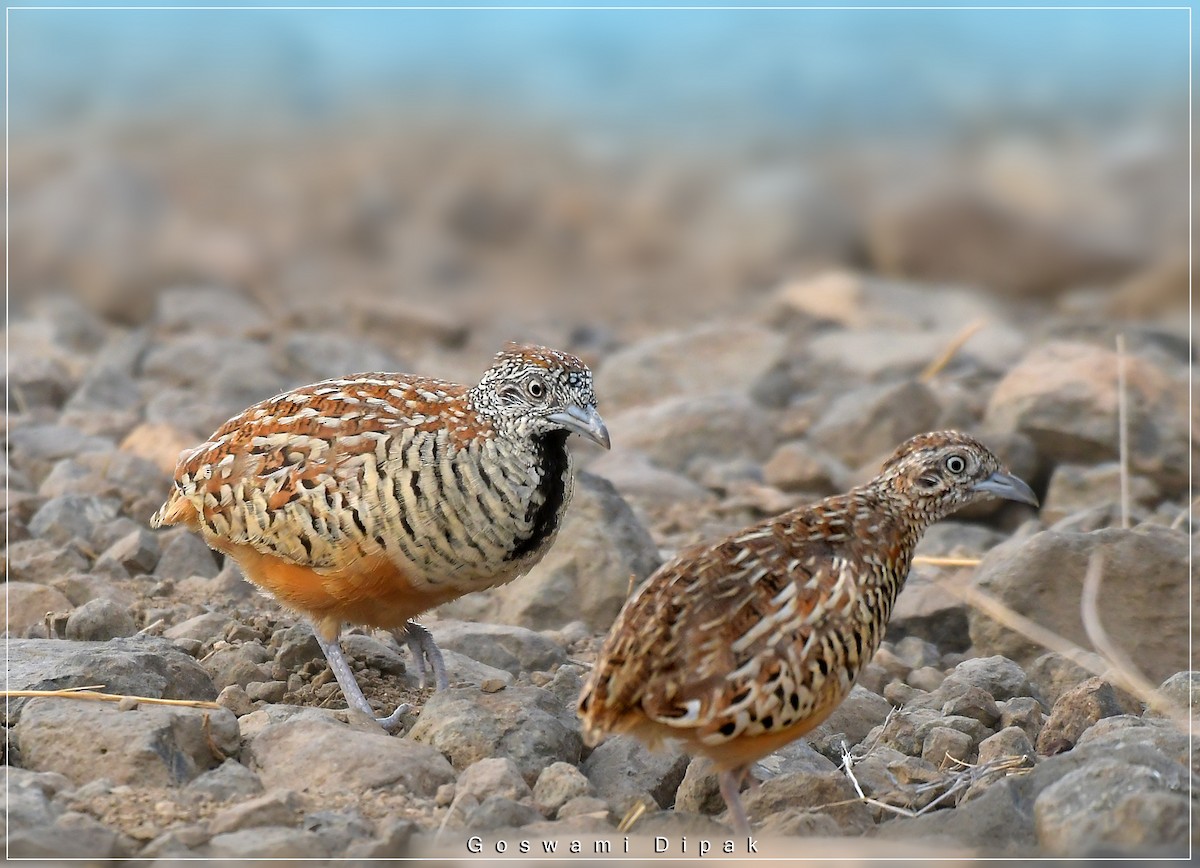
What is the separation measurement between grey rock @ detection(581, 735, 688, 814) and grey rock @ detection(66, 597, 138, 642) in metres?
2.45

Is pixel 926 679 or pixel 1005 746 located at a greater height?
pixel 1005 746

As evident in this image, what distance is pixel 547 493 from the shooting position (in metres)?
7.17

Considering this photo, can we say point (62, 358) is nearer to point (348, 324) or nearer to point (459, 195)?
point (348, 324)

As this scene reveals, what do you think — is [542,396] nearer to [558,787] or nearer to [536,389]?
[536,389]

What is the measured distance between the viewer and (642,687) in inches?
225

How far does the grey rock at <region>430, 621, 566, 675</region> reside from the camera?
310 inches

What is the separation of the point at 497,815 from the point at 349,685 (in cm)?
162

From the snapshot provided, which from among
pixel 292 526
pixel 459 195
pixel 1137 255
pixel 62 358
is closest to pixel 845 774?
pixel 292 526

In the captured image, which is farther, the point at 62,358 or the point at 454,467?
the point at 62,358

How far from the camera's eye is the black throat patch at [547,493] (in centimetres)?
709

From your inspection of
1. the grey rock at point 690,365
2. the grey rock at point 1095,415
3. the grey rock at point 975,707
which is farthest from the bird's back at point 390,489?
the grey rock at point 690,365

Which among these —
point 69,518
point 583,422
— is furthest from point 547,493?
point 69,518

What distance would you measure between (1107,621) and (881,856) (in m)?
3.26

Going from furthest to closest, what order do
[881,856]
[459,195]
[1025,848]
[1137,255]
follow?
[1137,255], [459,195], [1025,848], [881,856]
